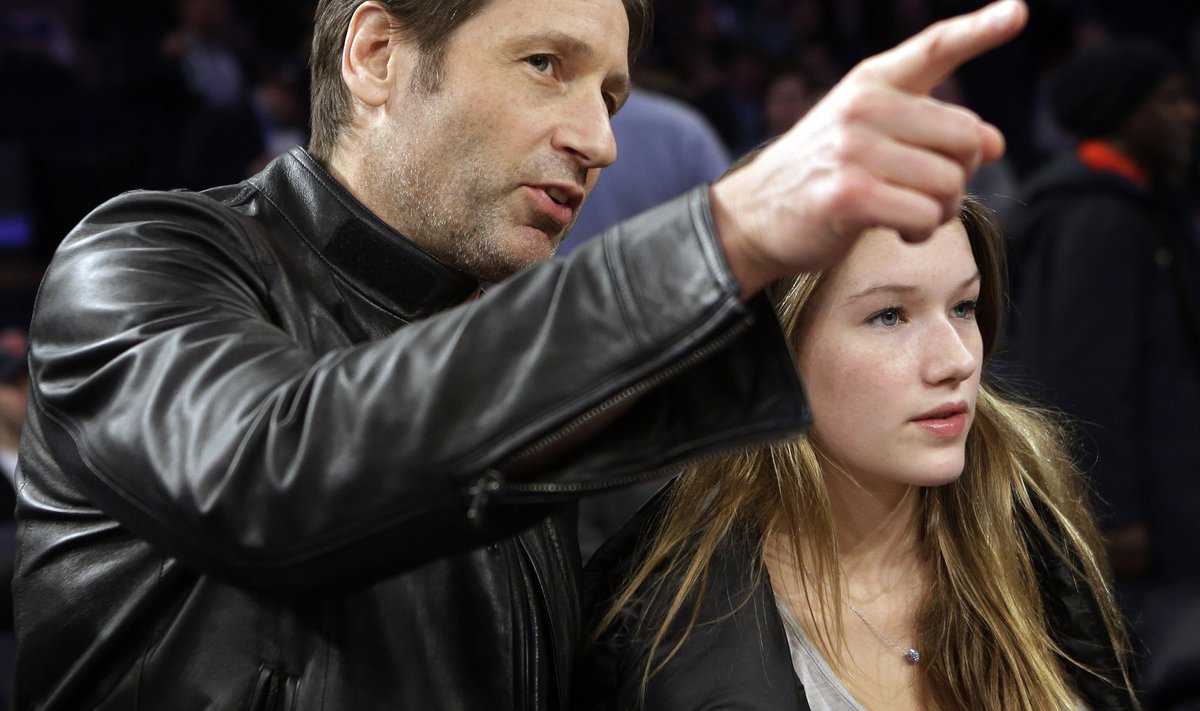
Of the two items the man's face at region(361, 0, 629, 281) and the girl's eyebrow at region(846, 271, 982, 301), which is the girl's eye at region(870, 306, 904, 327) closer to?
the girl's eyebrow at region(846, 271, 982, 301)

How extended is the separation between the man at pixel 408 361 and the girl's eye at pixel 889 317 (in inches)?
17.5

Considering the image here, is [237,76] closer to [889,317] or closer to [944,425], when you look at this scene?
[889,317]

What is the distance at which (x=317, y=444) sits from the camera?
118 centimetres

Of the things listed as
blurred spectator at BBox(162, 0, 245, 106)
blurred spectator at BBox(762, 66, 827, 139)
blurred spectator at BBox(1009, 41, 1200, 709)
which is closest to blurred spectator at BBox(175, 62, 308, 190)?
blurred spectator at BBox(162, 0, 245, 106)

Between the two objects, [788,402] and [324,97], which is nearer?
[788,402]

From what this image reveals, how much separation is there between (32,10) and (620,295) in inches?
291

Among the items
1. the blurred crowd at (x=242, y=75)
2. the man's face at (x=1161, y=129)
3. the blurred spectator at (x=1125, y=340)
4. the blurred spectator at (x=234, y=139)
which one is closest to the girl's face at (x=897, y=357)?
the blurred spectator at (x=1125, y=340)

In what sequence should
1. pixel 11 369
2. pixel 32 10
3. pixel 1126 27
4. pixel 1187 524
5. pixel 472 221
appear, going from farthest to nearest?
pixel 1126 27
pixel 32 10
pixel 11 369
pixel 1187 524
pixel 472 221

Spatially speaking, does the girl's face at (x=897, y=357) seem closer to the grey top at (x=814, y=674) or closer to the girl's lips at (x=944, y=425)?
the girl's lips at (x=944, y=425)

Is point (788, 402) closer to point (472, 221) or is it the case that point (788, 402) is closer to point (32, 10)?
point (472, 221)

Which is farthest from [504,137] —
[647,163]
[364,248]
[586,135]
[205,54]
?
[205,54]

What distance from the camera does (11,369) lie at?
5.07 meters

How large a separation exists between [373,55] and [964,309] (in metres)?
0.87

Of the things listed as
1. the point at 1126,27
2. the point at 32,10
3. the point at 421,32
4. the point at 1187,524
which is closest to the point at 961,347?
the point at 421,32
